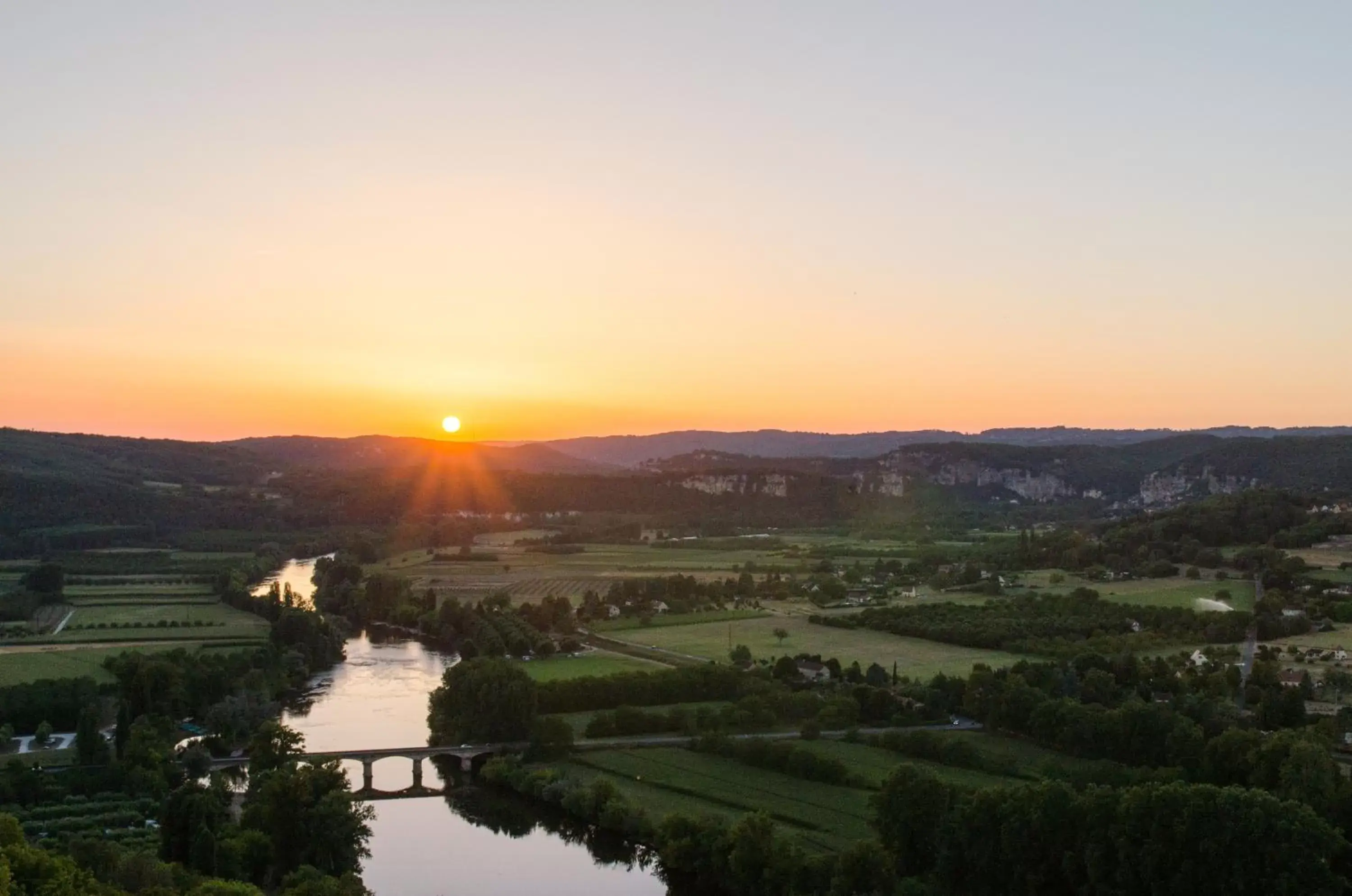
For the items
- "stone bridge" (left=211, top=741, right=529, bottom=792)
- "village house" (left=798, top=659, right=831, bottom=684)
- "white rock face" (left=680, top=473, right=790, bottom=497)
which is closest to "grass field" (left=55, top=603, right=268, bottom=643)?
"stone bridge" (left=211, top=741, right=529, bottom=792)

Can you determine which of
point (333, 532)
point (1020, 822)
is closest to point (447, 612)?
point (1020, 822)

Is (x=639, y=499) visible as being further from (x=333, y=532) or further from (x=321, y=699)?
(x=321, y=699)

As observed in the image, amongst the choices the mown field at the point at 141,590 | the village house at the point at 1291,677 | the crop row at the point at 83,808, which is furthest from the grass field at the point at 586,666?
the mown field at the point at 141,590

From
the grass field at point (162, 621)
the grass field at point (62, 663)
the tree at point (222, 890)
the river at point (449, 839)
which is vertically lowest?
the river at point (449, 839)

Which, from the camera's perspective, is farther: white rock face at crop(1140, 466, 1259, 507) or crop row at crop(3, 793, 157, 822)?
white rock face at crop(1140, 466, 1259, 507)

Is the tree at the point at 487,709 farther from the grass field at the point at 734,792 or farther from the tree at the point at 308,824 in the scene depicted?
the tree at the point at 308,824

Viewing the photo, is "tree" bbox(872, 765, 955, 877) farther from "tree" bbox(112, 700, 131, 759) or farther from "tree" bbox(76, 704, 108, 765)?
"tree" bbox(76, 704, 108, 765)
